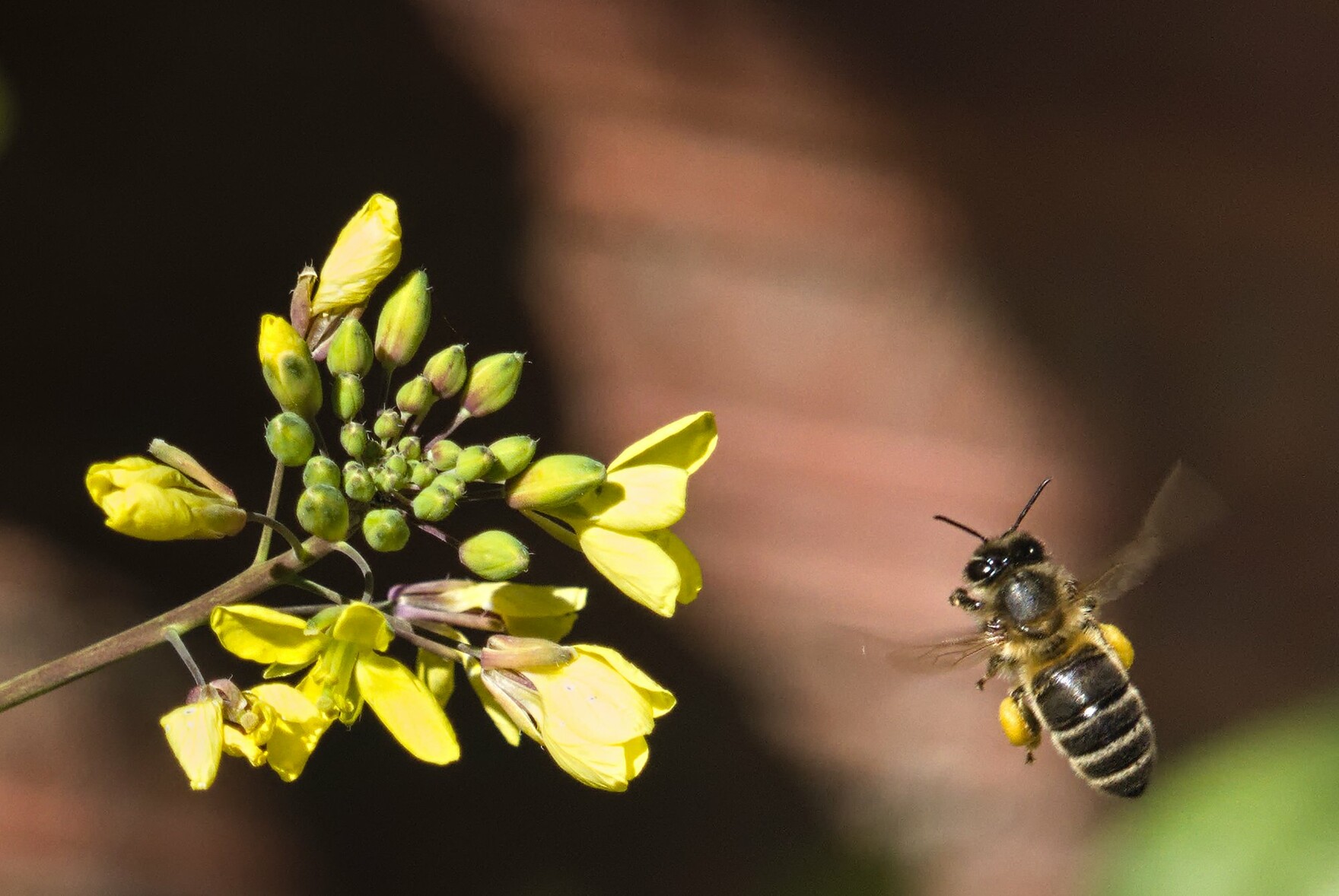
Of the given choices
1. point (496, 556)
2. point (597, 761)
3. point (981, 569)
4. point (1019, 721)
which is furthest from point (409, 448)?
point (1019, 721)

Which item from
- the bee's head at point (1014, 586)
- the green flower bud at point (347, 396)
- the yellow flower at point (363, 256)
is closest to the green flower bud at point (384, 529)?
the green flower bud at point (347, 396)

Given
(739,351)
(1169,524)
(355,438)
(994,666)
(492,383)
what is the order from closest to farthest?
(355,438)
(492,383)
(1169,524)
(994,666)
(739,351)

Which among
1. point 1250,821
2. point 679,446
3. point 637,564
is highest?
point 679,446

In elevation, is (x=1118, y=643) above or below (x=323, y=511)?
below

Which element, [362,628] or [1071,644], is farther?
[1071,644]

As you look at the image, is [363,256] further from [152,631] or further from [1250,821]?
[1250,821]

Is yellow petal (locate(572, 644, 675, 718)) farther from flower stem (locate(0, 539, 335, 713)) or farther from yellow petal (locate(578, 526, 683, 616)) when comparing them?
flower stem (locate(0, 539, 335, 713))

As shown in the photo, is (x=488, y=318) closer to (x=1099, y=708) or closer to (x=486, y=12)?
(x=486, y=12)

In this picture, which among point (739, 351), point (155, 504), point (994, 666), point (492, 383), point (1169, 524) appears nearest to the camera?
point (155, 504)
